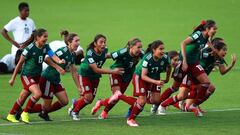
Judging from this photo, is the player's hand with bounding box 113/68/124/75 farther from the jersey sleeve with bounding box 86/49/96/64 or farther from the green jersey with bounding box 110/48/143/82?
the green jersey with bounding box 110/48/143/82

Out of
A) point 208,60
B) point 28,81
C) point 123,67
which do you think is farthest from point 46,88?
point 208,60

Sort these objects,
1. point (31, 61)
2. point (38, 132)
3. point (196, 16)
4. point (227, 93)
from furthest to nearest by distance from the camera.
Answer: point (196, 16) → point (227, 93) → point (31, 61) → point (38, 132)

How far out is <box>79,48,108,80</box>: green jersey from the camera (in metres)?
Result: 18.5

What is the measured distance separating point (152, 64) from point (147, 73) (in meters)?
0.20

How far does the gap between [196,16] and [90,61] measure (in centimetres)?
A: 1852

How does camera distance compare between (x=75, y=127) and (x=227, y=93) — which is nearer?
(x=75, y=127)

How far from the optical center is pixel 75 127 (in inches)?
680

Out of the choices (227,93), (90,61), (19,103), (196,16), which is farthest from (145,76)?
(196,16)

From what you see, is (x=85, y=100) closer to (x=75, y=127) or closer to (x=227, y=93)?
(x=75, y=127)

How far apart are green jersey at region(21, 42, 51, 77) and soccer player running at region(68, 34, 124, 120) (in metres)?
1.06

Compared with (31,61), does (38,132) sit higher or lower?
lower

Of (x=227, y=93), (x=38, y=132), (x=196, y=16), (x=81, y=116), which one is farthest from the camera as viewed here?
(x=196, y=16)

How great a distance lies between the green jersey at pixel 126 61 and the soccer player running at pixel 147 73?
0.74 m

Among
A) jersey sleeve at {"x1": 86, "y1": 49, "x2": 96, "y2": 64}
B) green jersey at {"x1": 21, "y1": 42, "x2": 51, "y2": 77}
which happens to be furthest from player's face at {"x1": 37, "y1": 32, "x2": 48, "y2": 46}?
jersey sleeve at {"x1": 86, "y1": 49, "x2": 96, "y2": 64}
